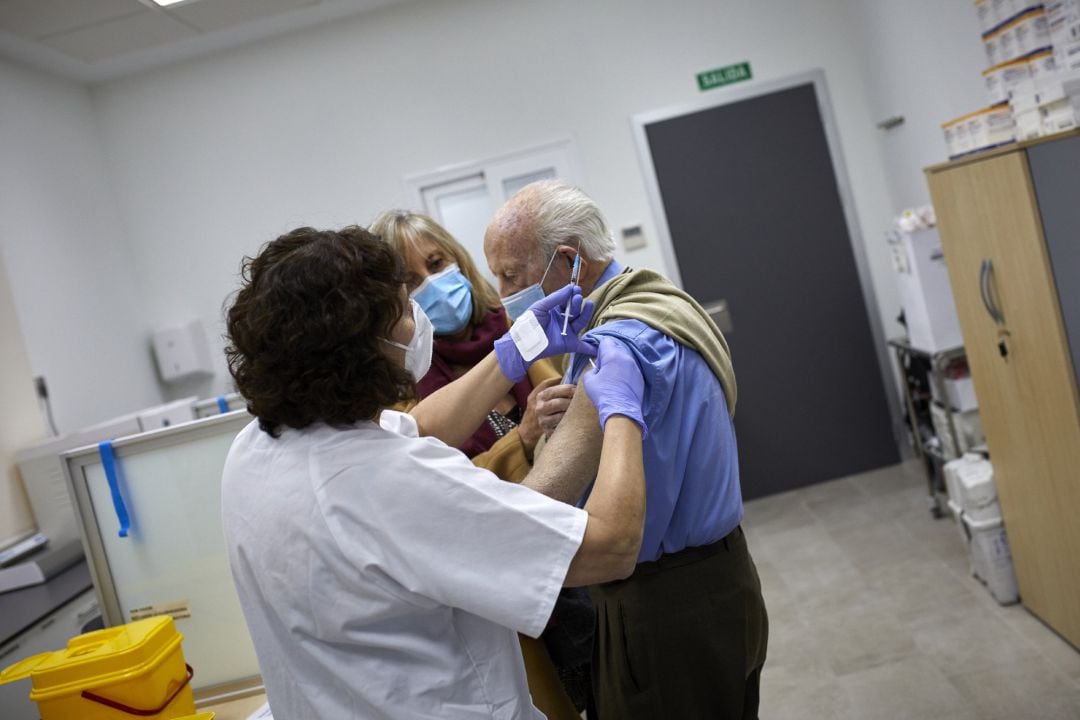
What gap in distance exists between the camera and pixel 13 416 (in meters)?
Answer: 3.90

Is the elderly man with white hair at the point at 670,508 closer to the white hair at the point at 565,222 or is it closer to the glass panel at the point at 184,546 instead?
the white hair at the point at 565,222

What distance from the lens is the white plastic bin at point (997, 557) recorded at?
297cm

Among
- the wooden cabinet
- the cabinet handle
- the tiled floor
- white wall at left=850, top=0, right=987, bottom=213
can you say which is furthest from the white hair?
white wall at left=850, top=0, right=987, bottom=213

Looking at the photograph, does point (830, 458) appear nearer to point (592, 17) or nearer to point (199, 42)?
point (592, 17)

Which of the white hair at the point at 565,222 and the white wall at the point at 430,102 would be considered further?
the white wall at the point at 430,102

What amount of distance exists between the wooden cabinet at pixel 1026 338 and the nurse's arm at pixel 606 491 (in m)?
1.62

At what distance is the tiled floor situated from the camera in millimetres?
2545

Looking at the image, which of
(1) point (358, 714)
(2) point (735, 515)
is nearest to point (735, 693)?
(2) point (735, 515)

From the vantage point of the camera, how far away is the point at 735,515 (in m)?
1.45

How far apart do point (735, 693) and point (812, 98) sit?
Result: 3.96 meters

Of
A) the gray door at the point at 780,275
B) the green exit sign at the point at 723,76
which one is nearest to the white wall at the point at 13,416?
the gray door at the point at 780,275

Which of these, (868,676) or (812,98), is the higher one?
(812,98)

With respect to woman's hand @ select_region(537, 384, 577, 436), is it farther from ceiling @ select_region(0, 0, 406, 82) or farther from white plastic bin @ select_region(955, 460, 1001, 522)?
ceiling @ select_region(0, 0, 406, 82)

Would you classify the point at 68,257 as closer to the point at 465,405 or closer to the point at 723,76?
the point at 723,76
